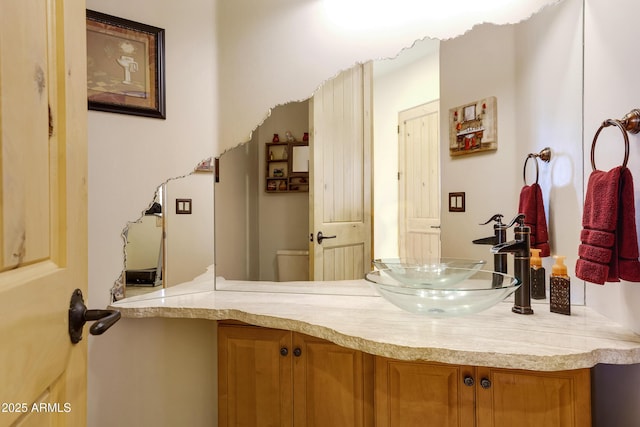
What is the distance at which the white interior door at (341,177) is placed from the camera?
160 centimetres

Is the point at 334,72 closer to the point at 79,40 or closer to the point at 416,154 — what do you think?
the point at 416,154

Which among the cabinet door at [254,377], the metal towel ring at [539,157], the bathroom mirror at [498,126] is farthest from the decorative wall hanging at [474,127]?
the cabinet door at [254,377]

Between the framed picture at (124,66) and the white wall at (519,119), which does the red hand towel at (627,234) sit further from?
the framed picture at (124,66)

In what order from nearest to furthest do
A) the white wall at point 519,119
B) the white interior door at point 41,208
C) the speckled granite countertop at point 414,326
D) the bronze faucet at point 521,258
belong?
the white interior door at point 41,208
the speckled granite countertop at point 414,326
the bronze faucet at point 521,258
the white wall at point 519,119

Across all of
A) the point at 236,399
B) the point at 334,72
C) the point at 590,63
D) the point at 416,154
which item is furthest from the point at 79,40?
the point at 590,63

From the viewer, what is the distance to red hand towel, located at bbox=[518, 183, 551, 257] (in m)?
1.37

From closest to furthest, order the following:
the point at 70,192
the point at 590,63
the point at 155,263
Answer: the point at 70,192 < the point at 590,63 < the point at 155,263

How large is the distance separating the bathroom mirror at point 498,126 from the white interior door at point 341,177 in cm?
4

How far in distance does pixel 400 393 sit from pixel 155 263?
1148 mm

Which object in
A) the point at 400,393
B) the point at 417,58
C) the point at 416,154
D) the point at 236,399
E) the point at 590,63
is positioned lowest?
the point at 236,399

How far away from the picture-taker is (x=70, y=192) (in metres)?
0.71

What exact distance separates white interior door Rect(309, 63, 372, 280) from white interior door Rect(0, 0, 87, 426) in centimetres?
101

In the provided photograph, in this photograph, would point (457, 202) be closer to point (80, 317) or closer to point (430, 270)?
point (430, 270)

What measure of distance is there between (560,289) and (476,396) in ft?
1.64
